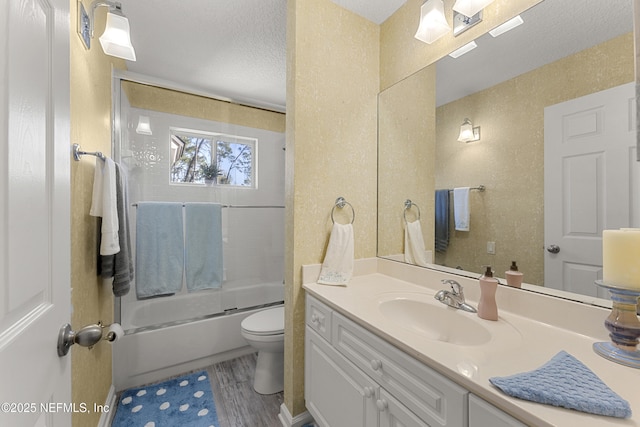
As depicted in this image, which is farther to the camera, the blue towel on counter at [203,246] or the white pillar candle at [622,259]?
the blue towel on counter at [203,246]

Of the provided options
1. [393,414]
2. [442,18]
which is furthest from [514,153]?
[393,414]

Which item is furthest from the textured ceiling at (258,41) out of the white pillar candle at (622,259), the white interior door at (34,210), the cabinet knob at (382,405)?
the cabinet knob at (382,405)

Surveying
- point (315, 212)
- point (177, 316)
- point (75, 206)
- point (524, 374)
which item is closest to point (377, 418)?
point (524, 374)

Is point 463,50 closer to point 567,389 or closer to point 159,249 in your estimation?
point 567,389

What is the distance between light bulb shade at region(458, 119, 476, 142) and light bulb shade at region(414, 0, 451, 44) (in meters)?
0.45

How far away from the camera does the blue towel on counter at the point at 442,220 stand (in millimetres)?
1358

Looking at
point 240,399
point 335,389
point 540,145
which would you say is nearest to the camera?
point 540,145

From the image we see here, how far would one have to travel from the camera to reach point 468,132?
4.14 feet

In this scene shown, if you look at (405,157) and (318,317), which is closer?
(318,317)

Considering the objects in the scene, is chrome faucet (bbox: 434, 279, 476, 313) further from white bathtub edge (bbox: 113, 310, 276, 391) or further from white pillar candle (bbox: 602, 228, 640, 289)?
white bathtub edge (bbox: 113, 310, 276, 391)

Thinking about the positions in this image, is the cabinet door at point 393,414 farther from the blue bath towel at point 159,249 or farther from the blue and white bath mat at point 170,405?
the blue bath towel at point 159,249

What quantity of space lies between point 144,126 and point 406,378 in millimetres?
2573

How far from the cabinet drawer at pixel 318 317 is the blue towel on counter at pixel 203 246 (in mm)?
1345

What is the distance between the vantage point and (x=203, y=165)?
8.07 feet
